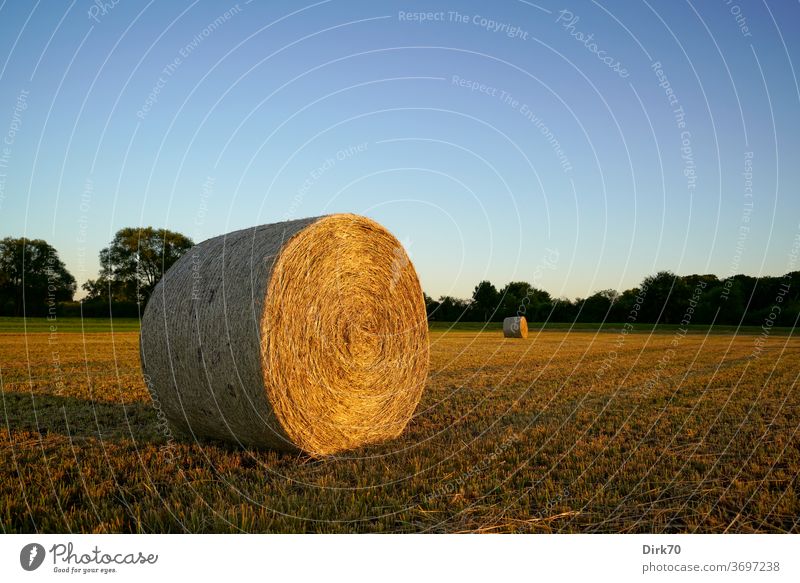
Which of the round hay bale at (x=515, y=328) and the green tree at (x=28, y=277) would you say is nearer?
the green tree at (x=28, y=277)

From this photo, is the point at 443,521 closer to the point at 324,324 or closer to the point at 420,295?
the point at 324,324

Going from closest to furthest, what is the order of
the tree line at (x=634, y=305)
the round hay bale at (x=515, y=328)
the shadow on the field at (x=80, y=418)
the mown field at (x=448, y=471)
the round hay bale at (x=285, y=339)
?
the mown field at (x=448, y=471) → the round hay bale at (x=285, y=339) → the shadow on the field at (x=80, y=418) → the round hay bale at (x=515, y=328) → the tree line at (x=634, y=305)

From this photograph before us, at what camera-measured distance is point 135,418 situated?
7113 millimetres

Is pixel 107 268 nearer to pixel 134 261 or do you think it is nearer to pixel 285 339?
pixel 134 261

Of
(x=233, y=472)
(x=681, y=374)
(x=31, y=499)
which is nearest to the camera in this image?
(x=31, y=499)

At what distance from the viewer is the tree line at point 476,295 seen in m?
24.3

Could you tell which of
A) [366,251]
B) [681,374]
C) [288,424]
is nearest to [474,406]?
[366,251]

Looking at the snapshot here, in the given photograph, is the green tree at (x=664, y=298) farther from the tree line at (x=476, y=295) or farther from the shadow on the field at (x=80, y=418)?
the shadow on the field at (x=80, y=418)

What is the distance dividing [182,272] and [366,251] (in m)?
2.06

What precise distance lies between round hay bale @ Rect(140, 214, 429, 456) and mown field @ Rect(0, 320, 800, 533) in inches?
14.6

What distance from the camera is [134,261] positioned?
23984 millimetres
